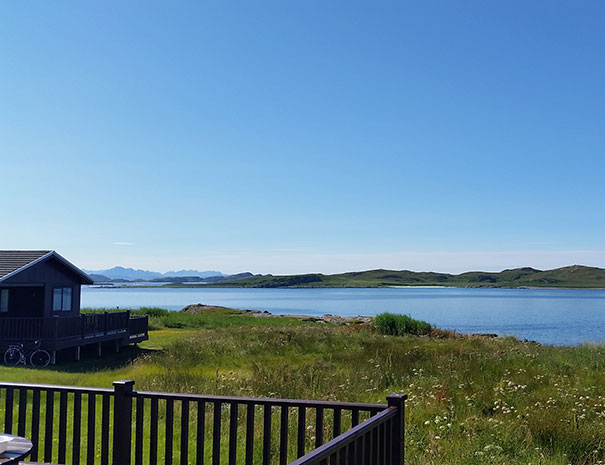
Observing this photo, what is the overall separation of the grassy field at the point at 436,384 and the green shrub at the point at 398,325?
30.3 ft

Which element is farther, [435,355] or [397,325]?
[397,325]

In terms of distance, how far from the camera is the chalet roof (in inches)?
872

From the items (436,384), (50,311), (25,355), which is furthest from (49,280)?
(436,384)

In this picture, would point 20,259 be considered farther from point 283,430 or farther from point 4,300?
point 283,430

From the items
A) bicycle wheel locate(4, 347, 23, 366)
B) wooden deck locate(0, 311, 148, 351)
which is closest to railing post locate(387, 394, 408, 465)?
wooden deck locate(0, 311, 148, 351)

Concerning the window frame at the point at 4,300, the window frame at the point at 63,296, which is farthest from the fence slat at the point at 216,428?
the window frame at the point at 63,296

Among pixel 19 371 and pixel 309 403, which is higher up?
pixel 309 403

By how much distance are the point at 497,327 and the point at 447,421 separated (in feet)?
160

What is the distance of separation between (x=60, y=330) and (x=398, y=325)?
17.0 m

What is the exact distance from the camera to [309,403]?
4656mm

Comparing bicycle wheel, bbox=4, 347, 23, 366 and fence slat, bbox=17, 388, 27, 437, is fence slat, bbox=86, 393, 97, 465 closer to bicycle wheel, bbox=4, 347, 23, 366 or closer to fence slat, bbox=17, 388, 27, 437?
fence slat, bbox=17, 388, 27, 437

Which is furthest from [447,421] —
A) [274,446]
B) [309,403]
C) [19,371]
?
[19,371]

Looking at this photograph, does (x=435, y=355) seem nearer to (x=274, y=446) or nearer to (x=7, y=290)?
(x=274, y=446)

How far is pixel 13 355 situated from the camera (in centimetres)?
2111
